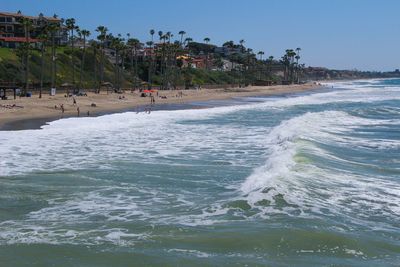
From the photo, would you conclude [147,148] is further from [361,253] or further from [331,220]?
[361,253]

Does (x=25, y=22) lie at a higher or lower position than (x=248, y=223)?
higher

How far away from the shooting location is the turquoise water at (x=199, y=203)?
10.3m

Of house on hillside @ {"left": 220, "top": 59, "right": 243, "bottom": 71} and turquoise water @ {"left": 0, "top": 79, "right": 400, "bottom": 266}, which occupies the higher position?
house on hillside @ {"left": 220, "top": 59, "right": 243, "bottom": 71}

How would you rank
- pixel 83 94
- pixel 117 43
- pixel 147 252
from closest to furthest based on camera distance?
pixel 147 252 < pixel 83 94 < pixel 117 43

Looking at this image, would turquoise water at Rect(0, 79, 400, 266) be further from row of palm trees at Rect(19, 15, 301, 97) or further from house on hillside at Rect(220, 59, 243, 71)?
house on hillside at Rect(220, 59, 243, 71)

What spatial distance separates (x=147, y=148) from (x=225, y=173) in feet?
23.8

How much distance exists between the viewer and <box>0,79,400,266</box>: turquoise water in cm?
1026

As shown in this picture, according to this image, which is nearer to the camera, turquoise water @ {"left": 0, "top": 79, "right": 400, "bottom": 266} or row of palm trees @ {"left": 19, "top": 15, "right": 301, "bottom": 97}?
turquoise water @ {"left": 0, "top": 79, "right": 400, "bottom": 266}

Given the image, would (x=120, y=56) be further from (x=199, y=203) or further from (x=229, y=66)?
(x=199, y=203)

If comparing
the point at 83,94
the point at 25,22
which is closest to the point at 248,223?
the point at 83,94

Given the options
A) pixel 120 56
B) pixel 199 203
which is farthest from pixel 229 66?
pixel 199 203

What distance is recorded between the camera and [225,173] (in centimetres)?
1819

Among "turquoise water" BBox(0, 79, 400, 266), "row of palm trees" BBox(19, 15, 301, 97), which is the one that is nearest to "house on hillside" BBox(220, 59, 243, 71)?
"row of palm trees" BBox(19, 15, 301, 97)

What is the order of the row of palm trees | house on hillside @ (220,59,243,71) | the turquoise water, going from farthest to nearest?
house on hillside @ (220,59,243,71)
the row of palm trees
the turquoise water
